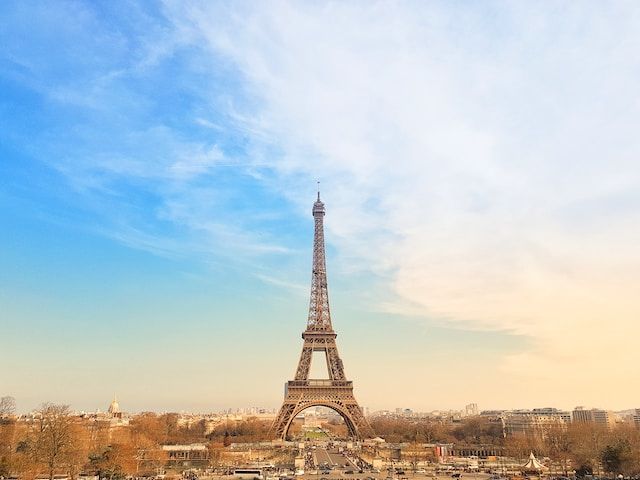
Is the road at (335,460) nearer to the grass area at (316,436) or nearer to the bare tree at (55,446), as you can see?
the bare tree at (55,446)

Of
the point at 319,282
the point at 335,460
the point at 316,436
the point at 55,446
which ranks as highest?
the point at 319,282

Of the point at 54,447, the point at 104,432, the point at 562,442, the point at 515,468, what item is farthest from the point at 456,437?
the point at 54,447

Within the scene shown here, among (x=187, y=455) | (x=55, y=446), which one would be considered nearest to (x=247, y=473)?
(x=55, y=446)

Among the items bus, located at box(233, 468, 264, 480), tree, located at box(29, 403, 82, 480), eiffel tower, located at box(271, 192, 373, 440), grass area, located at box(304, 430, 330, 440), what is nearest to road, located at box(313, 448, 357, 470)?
eiffel tower, located at box(271, 192, 373, 440)

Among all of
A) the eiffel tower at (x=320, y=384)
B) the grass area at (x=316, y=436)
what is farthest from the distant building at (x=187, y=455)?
the grass area at (x=316, y=436)

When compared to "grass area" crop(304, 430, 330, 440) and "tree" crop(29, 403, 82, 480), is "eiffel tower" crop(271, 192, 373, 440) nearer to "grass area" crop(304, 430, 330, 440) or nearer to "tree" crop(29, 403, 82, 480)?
"tree" crop(29, 403, 82, 480)

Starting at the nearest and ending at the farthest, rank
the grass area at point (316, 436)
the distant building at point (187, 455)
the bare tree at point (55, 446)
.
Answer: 1. the bare tree at point (55, 446)
2. the distant building at point (187, 455)
3. the grass area at point (316, 436)

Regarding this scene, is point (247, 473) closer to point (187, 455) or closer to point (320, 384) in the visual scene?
point (187, 455)

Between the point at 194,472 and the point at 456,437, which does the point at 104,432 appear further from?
the point at 456,437
